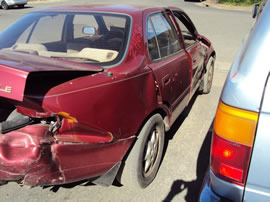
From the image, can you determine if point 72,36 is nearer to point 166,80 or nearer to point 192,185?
point 166,80

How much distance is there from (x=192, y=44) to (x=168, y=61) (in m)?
1.21

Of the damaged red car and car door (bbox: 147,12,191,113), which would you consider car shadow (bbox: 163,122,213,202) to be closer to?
the damaged red car

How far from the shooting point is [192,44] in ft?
12.6

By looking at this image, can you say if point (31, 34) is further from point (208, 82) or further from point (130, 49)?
point (208, 82)

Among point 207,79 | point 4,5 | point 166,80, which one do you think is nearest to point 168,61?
point 166,80

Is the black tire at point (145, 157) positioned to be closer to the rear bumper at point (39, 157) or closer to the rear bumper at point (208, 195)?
the rear bumper at point (39, 157)

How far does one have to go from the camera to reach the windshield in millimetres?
2332

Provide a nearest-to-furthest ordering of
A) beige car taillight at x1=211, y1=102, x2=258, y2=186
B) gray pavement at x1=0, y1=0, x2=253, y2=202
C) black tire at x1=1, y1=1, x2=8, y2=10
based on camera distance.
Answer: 1. beige car taillight at x1=211, y1=102, x2=258, y2=186
2. gray pavement at x1=0, y1=0, x2=253, y2=202
3. black tire at x1=1, y1=1, x2=8, y2=10

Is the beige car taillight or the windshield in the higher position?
the windshield

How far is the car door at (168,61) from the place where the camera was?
102 inches

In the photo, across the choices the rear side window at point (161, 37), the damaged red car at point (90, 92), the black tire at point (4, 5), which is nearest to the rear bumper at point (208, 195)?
the damaged red car at point (90, 92)

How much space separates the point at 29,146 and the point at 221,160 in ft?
3.84

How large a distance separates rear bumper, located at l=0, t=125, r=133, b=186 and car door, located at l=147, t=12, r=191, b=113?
108 centimetres

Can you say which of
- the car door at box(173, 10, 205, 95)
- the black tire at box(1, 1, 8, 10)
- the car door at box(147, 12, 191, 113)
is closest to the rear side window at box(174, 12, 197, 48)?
the car door at box(173, 10, 205, 95)
